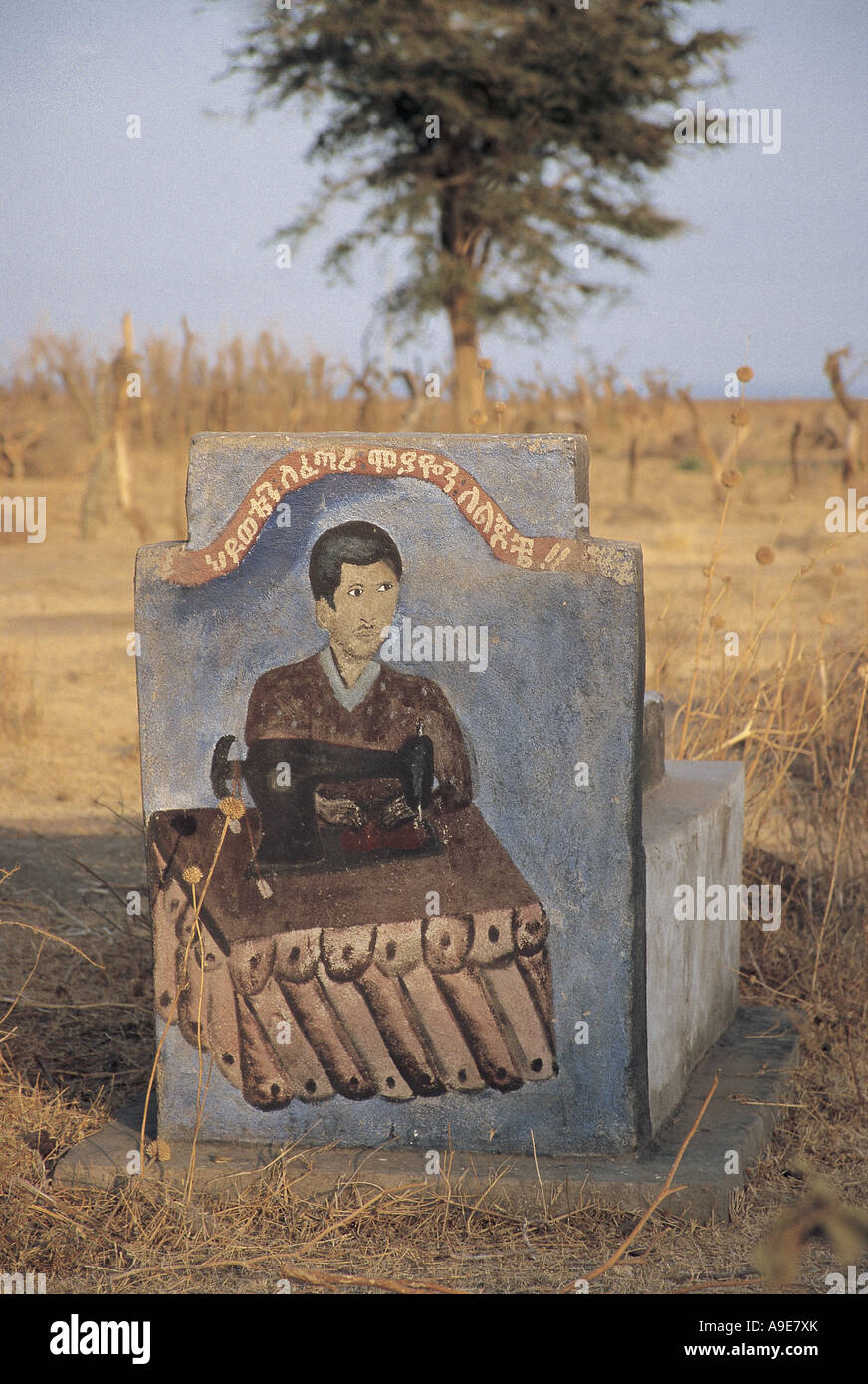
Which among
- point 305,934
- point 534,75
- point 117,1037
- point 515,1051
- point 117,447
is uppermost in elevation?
point 534,75

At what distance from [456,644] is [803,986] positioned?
2014 millimetres

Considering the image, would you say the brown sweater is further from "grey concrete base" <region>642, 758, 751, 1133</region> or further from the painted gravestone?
"grey concrete base" <region>642, 758, 751, 1133</region>

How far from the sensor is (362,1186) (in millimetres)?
2963

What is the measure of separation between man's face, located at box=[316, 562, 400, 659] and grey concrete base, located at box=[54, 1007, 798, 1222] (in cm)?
114

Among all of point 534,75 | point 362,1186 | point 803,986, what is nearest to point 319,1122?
point 362,1186

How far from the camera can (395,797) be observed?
3057 mm

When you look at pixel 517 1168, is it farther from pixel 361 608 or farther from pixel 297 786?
pixel 361 608

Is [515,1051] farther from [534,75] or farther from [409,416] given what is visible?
[534,75]
